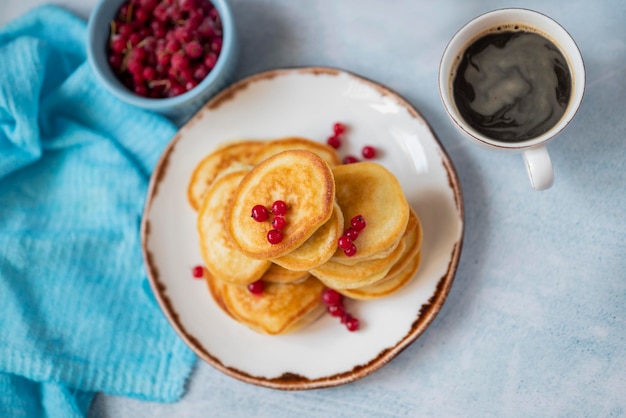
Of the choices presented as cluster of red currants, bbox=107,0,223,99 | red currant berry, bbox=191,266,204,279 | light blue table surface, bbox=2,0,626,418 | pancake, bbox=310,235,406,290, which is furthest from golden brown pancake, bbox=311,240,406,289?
cluster of red currants, bbox=107,0,223,99

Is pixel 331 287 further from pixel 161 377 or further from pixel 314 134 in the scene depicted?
pixel 161 377

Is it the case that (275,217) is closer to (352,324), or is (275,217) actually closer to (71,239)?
(352,324)

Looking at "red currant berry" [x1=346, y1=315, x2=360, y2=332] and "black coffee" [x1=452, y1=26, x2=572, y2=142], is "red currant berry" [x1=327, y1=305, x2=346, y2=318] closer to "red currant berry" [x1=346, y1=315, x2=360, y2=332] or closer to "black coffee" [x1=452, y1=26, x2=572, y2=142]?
"red currant berry" [x1=346, y1=315, x2=360, y2=332]

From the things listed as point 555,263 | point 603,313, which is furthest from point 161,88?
point 603,313

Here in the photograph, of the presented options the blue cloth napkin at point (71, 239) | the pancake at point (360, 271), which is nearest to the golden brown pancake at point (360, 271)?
the pancake at point (360, 271)

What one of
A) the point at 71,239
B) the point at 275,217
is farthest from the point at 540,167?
the point at 71,239
